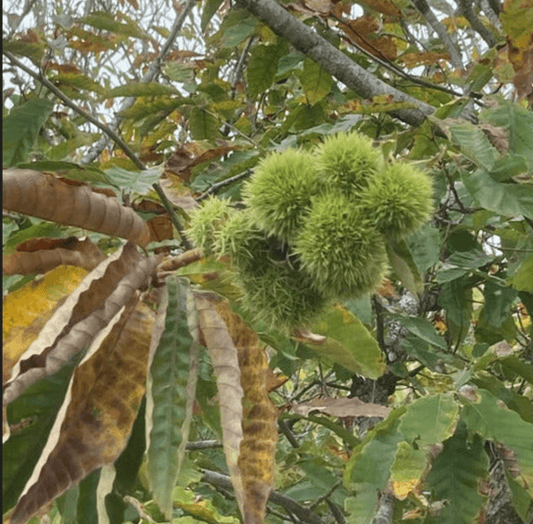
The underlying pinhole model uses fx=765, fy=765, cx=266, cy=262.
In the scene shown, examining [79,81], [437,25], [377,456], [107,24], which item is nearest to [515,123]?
[377,456]

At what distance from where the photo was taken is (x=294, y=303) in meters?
0.81

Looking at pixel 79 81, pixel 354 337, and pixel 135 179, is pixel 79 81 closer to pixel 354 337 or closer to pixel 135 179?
pixel 135 179

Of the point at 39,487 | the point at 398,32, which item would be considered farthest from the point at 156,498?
the point at 398,32

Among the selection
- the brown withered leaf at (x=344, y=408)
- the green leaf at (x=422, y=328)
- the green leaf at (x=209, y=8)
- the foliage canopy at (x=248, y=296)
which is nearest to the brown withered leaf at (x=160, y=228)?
the foliage canopy at (x=248, y=296)

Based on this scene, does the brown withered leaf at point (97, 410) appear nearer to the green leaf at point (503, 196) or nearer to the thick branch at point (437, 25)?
the green leaf at point (503, 196)

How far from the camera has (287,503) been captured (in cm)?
184

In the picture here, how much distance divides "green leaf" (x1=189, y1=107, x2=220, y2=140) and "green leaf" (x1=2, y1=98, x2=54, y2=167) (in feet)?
1.97

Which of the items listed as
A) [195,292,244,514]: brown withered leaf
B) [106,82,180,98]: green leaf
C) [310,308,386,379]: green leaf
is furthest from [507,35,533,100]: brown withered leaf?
[195,292,244,514]: brown withered leaf

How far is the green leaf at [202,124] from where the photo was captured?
216 cm

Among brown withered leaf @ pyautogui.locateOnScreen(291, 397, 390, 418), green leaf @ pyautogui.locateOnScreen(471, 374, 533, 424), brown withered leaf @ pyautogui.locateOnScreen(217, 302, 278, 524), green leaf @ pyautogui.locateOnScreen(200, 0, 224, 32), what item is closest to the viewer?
brown withered leaf @ pyautogui.locateOnScreen(217, 302, 278, 524)

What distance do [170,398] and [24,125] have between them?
3.44 ft

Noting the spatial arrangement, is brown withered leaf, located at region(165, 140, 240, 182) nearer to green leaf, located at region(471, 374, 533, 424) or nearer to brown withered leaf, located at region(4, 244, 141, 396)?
green leaf, located at region(471, 374, 533, 424)

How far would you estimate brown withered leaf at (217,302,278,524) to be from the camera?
767 millimetres

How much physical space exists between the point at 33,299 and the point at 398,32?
7.80 feet
